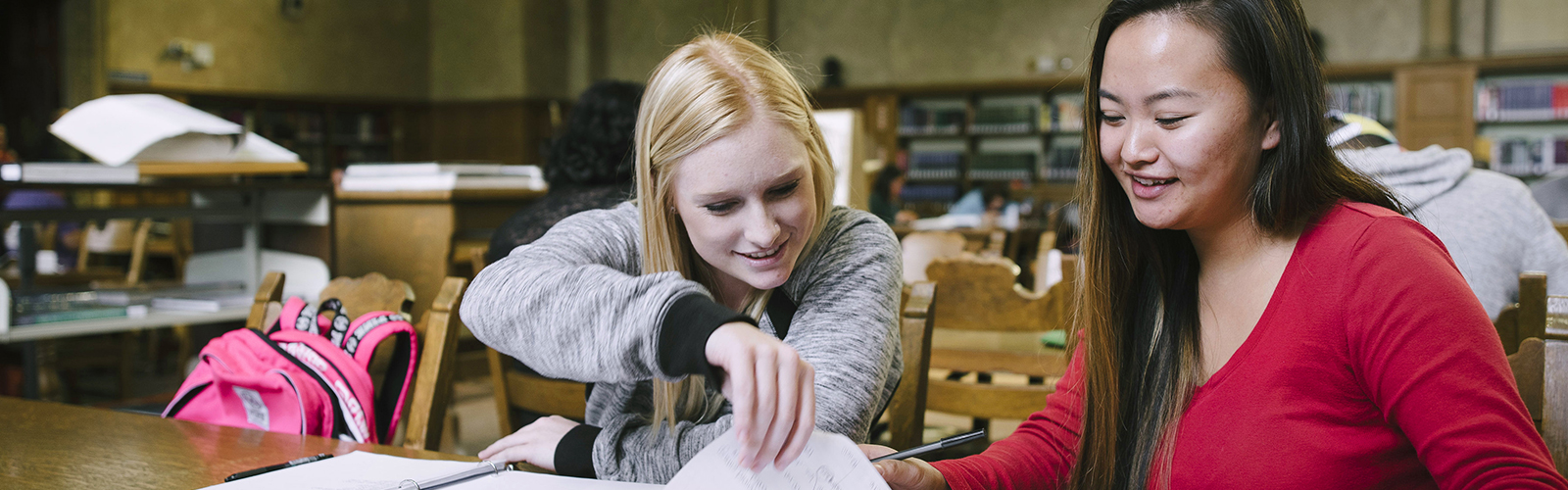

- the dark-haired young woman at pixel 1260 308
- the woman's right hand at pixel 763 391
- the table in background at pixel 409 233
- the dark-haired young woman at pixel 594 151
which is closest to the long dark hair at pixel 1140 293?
the dark-haired young woman at pixel 1260 308

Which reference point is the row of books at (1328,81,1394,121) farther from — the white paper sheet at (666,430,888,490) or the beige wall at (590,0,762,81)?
the white paper sheet at (666,430,888,490)

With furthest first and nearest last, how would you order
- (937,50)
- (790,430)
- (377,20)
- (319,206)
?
(377,20)
(937,50)
(319,206)
(790,430)

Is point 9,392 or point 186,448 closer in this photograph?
point 186,448

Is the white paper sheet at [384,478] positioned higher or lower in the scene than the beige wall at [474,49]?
lower

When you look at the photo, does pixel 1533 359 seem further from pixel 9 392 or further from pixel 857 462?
pixel 9 392

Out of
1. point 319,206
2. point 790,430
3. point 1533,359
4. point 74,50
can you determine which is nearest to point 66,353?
point 319,206

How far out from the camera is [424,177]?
293 cm

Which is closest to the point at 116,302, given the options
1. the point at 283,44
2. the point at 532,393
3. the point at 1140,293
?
the point at 532,393

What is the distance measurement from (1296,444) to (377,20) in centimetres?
1099

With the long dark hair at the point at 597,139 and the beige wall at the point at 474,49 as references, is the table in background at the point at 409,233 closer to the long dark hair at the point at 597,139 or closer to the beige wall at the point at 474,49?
the long dark hair at the point at 597,139

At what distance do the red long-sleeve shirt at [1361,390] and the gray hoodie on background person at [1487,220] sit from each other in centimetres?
130

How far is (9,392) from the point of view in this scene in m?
3.44

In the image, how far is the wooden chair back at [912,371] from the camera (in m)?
1.24

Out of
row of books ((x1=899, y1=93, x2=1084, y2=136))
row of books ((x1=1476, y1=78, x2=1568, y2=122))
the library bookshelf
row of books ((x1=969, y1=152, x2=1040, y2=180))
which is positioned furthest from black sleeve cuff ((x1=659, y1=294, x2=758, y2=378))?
row of books ((x1=1476, y1=78, x2=1568, y2=122))
